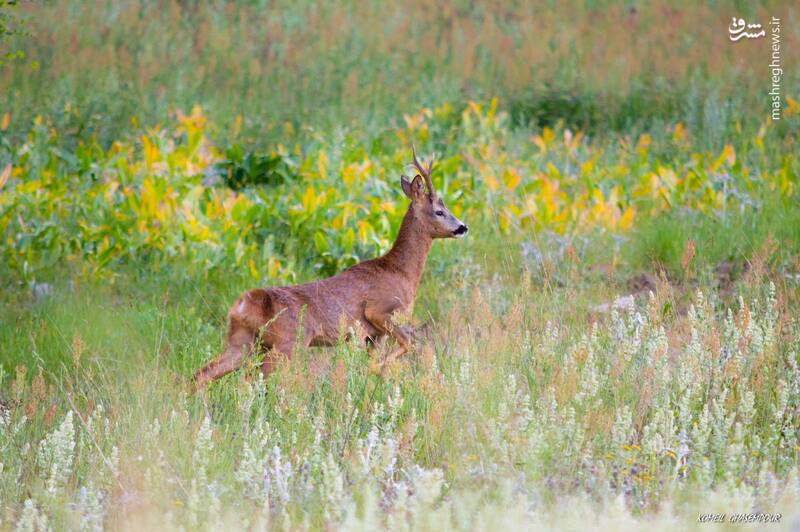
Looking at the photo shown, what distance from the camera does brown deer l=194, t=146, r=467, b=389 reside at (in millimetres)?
6973

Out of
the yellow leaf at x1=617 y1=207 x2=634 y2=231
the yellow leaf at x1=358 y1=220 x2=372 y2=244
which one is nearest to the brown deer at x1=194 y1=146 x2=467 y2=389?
the yellow leaf at x1=358 y1=220 x2=372 y2=244

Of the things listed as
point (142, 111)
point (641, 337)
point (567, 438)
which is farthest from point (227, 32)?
point (567, 438)

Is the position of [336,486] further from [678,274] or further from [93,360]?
[678,274]

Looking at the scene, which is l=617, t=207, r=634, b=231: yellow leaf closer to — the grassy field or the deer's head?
the grassy field

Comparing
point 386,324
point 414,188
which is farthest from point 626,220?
point 386,324

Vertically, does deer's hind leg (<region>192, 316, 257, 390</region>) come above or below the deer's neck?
below

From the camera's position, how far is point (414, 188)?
26.8 ft

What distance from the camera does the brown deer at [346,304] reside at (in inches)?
275

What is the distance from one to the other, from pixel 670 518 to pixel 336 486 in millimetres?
1162

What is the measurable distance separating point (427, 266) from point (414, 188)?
1357 millimetres

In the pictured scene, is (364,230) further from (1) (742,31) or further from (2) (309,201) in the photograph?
(1) (742,31)

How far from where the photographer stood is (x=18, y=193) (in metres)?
10.1

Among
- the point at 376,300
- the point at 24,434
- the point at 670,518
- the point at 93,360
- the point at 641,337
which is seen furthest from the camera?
the point at 376,300

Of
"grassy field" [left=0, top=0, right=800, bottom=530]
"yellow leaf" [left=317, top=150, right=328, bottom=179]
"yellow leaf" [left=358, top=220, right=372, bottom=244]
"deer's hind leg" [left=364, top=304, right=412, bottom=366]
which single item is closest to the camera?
"grassy field" [left=0, top=0, right=800, bottom=530]
